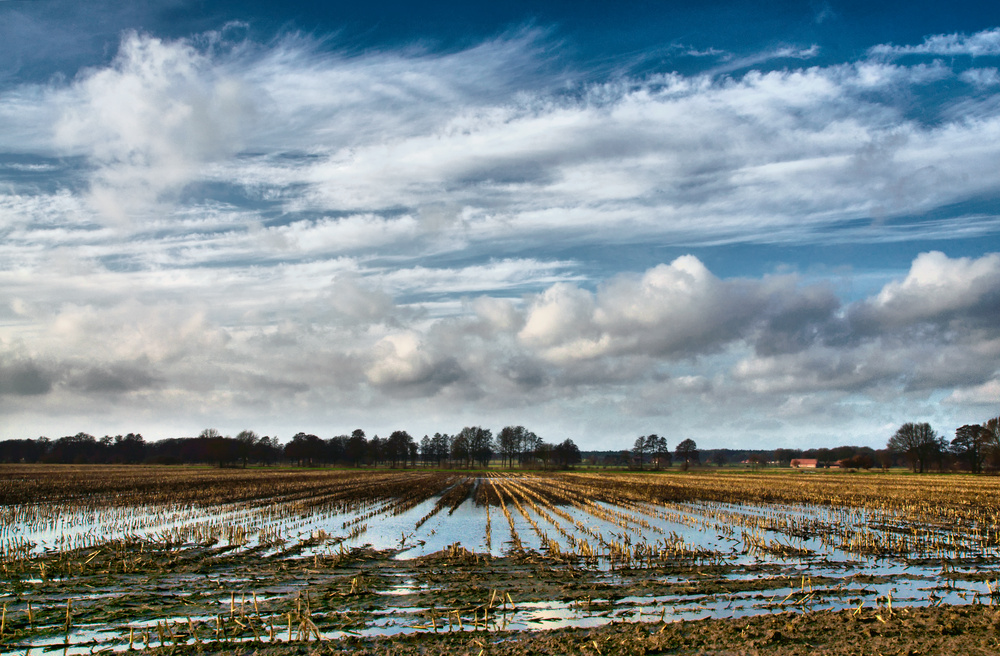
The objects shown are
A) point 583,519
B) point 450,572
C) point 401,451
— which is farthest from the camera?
point 401,451

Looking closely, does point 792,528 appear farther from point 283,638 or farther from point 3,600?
point 3,600

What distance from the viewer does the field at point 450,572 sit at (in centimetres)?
1113

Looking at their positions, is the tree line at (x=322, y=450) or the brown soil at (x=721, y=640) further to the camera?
the tree line at (x=322, y=450)

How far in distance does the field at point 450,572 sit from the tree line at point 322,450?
11826 centimetres

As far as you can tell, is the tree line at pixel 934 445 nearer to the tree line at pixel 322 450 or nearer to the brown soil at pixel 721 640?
the tree line at pixel 322 450

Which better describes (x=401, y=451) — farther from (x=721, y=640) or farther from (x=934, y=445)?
(x=721, y=640)

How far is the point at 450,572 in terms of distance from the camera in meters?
15.9

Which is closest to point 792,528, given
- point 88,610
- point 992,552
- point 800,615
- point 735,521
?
point 735,521

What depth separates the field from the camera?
1113cm

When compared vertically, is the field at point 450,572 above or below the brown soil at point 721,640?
below

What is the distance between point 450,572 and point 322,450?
515 feet

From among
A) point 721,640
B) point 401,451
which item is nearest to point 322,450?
point 401,451

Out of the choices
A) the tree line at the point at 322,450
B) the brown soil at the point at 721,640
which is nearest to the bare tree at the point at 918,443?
the tree line at the point at 322,450

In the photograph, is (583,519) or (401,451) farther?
(401,451)
